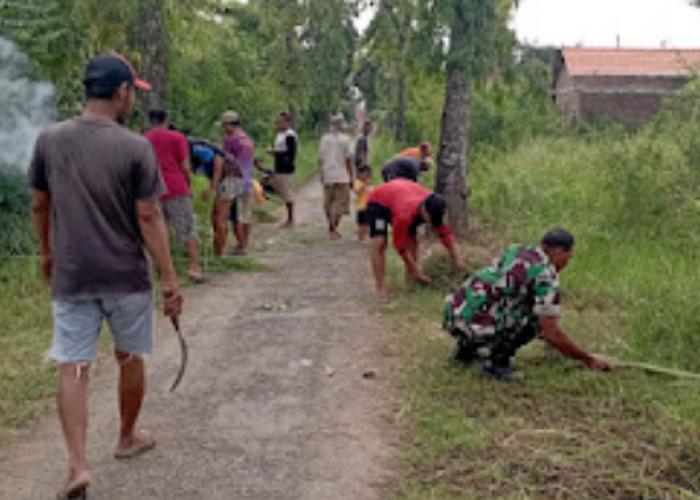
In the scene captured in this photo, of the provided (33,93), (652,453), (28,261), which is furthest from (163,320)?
(652,453)

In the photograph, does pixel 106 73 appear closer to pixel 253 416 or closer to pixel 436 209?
pixel 253 416

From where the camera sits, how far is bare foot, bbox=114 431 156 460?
4.09 meters

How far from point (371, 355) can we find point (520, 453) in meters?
1.99

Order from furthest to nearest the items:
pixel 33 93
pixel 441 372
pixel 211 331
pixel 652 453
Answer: pixel 33 93 < pixel 211 331 < pixel 441 372 < pixel 652 453

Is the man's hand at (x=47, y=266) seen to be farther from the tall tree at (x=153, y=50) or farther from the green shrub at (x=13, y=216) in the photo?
the tall tree at (x=153, y=50)

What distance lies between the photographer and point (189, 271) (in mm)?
8438

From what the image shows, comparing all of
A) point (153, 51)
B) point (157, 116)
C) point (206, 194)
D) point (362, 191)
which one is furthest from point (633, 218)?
point (153, 51)

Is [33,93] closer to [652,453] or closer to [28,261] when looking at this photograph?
[28,261]

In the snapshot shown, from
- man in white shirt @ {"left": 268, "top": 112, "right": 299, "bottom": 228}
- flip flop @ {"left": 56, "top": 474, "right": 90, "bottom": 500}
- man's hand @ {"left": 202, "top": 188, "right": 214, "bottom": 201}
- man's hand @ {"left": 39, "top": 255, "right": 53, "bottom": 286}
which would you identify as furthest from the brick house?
flip flop @ {"left": 56, "top": 474, "right": 90, "bottom": 500}

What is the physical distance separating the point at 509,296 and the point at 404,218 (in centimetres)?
222

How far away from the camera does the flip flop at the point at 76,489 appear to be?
353 centimetres

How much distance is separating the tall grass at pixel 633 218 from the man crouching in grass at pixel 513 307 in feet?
2.70

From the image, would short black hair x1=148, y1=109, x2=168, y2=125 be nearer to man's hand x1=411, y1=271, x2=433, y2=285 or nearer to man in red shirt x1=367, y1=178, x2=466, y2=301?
man in red shirt x1=367, y1=178, x2=466, y2=301

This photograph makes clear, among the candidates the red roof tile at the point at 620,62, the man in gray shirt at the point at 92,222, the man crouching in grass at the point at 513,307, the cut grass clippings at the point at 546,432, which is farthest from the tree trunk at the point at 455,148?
the red roof tile at the point at 620,62
